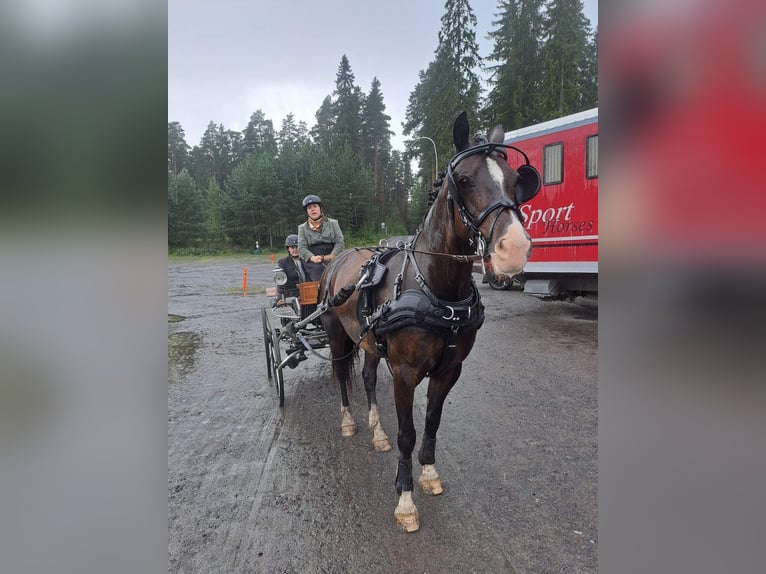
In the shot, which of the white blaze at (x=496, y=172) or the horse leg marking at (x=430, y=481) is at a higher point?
the white blaze at (x=496, y=172)

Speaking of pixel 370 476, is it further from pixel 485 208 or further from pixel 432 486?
pixel 485 208

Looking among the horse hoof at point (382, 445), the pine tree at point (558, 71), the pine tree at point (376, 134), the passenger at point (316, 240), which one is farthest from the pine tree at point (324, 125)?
the horse hoof at point (382, 445)

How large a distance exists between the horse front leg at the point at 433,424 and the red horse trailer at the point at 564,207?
19.7 ft

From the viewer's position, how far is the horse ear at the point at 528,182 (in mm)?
2083

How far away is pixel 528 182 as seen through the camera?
212 cm

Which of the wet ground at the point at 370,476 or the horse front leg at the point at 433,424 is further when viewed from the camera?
the horse front leg at the point at 433,424

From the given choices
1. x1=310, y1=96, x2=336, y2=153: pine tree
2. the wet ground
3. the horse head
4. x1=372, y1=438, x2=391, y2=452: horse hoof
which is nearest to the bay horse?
the horse head

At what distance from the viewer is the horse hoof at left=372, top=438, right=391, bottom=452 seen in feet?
11.4

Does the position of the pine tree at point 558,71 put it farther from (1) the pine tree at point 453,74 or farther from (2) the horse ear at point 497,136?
(2) the horse ear at point 497,136

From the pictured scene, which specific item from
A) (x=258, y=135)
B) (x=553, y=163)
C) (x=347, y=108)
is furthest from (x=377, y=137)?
(x=553, y=163)

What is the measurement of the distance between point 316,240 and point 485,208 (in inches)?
137
